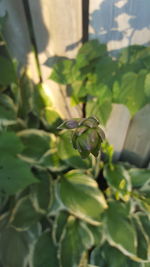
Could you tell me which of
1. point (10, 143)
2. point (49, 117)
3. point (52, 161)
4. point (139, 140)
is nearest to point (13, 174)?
point (10, 143)

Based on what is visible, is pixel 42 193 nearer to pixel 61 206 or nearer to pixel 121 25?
pixel 61 206

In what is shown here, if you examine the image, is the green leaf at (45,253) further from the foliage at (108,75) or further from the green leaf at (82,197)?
the foliage at (108,75)

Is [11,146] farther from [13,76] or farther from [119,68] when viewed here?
[119,68]

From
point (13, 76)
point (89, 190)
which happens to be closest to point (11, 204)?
point (89, 190)

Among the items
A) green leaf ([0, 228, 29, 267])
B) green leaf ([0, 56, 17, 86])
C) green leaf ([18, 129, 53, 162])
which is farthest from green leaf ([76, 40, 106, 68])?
green leaf ([0, 228, 29, 267])

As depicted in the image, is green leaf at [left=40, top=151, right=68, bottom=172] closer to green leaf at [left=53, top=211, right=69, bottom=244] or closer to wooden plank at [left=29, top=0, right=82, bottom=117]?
green leaf at [left=53, top=211, right=69, bottom=244]

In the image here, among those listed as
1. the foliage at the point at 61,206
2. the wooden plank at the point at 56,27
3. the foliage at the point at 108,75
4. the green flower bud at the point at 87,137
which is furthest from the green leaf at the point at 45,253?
the green flower bud at the point at 87,137
